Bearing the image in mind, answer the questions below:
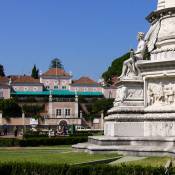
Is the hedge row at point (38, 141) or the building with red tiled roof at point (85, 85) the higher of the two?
the building with red tiled roof at point (85, 85)

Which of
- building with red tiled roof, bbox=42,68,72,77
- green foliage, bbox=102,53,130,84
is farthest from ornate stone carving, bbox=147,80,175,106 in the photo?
building with red tiled roof, bbox=42,68,72,77

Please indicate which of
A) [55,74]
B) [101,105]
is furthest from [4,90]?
[101,105]

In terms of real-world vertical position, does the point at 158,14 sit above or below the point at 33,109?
above

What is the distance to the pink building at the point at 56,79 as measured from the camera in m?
147

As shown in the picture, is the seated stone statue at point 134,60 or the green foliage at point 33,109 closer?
the seated stone statue at point 134,60

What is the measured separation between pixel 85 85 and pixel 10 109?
3508 cm

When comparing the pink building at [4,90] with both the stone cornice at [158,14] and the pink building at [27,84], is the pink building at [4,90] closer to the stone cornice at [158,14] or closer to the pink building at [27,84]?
the pink building at [27,84]

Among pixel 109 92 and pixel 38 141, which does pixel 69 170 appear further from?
pixel 109 92

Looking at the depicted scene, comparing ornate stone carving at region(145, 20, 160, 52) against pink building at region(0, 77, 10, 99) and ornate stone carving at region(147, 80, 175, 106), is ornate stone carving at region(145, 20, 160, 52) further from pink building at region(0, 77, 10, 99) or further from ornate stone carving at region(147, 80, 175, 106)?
pink building at region(0, 77, 10, 99)

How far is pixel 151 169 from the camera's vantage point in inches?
544

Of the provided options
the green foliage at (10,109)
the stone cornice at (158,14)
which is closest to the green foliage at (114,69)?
the green foliage at (10,109)

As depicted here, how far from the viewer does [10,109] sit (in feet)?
365

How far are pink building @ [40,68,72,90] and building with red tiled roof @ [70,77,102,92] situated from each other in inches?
168

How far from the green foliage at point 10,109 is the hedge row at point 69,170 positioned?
9352 centimetres
